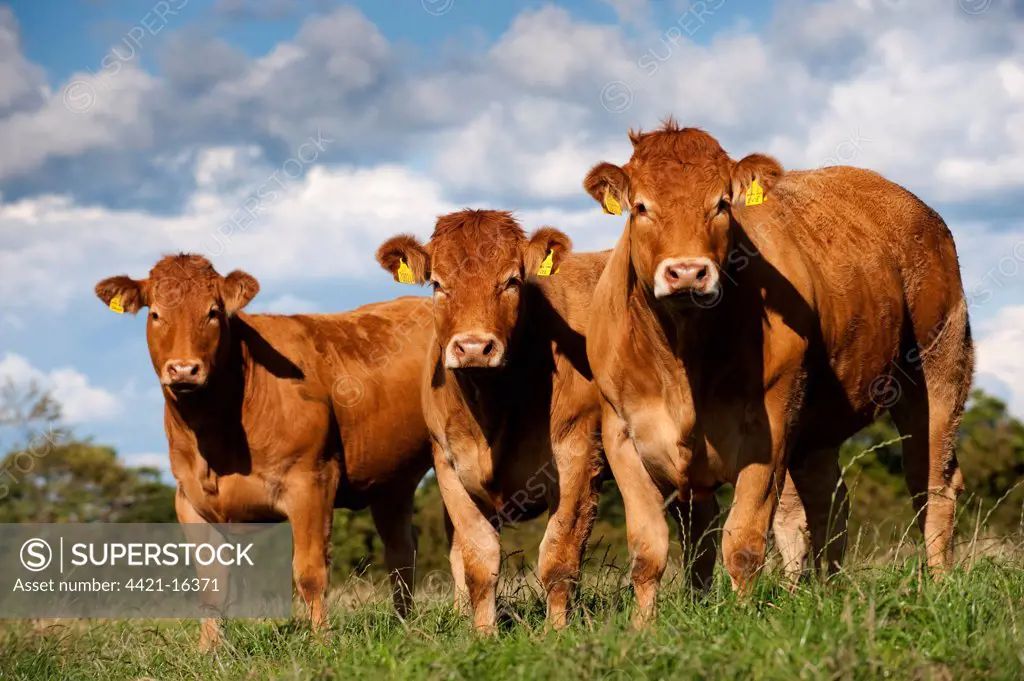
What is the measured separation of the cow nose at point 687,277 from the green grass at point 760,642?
1.49 m

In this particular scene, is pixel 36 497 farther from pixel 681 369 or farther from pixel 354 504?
pixel 681 369

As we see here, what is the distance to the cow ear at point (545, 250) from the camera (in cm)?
744

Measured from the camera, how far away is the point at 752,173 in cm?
637

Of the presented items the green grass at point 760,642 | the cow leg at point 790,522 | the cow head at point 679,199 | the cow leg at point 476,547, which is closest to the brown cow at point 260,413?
the cow leg at point 476,547

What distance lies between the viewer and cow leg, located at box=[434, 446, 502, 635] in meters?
7.34

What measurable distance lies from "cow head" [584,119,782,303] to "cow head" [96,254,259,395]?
3.85m

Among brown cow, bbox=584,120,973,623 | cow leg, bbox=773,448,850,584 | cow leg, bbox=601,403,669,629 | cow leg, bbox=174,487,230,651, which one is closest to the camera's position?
brown cow, bbox=584,120,973,623

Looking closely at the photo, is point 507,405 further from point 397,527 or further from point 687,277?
point 397,527

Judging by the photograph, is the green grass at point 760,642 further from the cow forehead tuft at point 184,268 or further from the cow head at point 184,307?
the cow forehead tuft at point 184,268

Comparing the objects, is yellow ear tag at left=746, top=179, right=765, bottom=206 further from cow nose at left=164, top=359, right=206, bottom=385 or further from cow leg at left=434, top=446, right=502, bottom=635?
cow nose at left=164, top=359, right=206, bottom=385

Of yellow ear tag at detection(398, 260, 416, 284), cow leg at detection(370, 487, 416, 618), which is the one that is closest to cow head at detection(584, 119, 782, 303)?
yellow ear tag at detection(398, 260, 416, 284)

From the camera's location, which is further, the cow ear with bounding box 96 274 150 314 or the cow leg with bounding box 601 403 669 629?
the cow ear with bounding box 96 274 150 314

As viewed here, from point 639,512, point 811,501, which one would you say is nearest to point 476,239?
point 639,512

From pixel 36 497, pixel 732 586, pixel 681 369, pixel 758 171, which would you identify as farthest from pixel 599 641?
pixel 36 497
